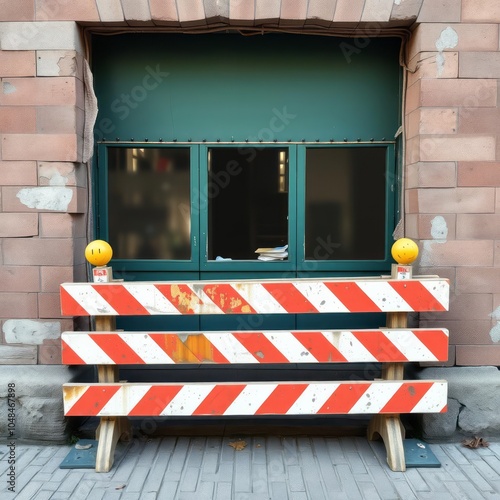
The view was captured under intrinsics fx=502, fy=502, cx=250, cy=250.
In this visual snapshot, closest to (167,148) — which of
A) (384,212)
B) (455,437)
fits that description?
(384,212)

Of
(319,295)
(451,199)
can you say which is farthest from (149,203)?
(451,199)

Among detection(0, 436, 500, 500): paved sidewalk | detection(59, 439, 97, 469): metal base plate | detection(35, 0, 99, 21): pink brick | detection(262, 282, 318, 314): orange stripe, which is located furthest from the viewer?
detection(35, 0, 99, 21): pink brick

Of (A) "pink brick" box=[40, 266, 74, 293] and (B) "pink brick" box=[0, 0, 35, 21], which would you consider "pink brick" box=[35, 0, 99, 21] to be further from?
(A) "pink brick" box=[40, 266, 74, 293]

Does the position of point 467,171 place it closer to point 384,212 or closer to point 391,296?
point 384,212

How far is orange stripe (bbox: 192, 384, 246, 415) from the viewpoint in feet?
11.7

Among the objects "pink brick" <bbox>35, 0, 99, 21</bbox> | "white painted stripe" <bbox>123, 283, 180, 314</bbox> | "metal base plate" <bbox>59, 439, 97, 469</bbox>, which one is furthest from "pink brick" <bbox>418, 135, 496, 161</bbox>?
"metal base plate" <bbox>59, 439, 97, 469</bbox>

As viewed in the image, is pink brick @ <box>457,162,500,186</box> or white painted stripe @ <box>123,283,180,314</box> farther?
pink brick @ <box>457,162,500,186</box>

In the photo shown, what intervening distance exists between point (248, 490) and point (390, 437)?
1.10 metres

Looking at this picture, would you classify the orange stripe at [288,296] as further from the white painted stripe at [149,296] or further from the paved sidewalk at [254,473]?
the paved sidewalk at [254,473]

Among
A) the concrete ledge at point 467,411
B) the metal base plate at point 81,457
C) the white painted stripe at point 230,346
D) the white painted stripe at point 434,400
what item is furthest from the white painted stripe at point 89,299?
the concrete ledge at point 467,411

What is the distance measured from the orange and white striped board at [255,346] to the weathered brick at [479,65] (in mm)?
2024

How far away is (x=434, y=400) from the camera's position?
359 cm

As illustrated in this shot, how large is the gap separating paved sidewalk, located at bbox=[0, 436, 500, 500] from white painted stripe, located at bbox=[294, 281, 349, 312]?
1.16 metres

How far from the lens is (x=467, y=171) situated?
156 inches
